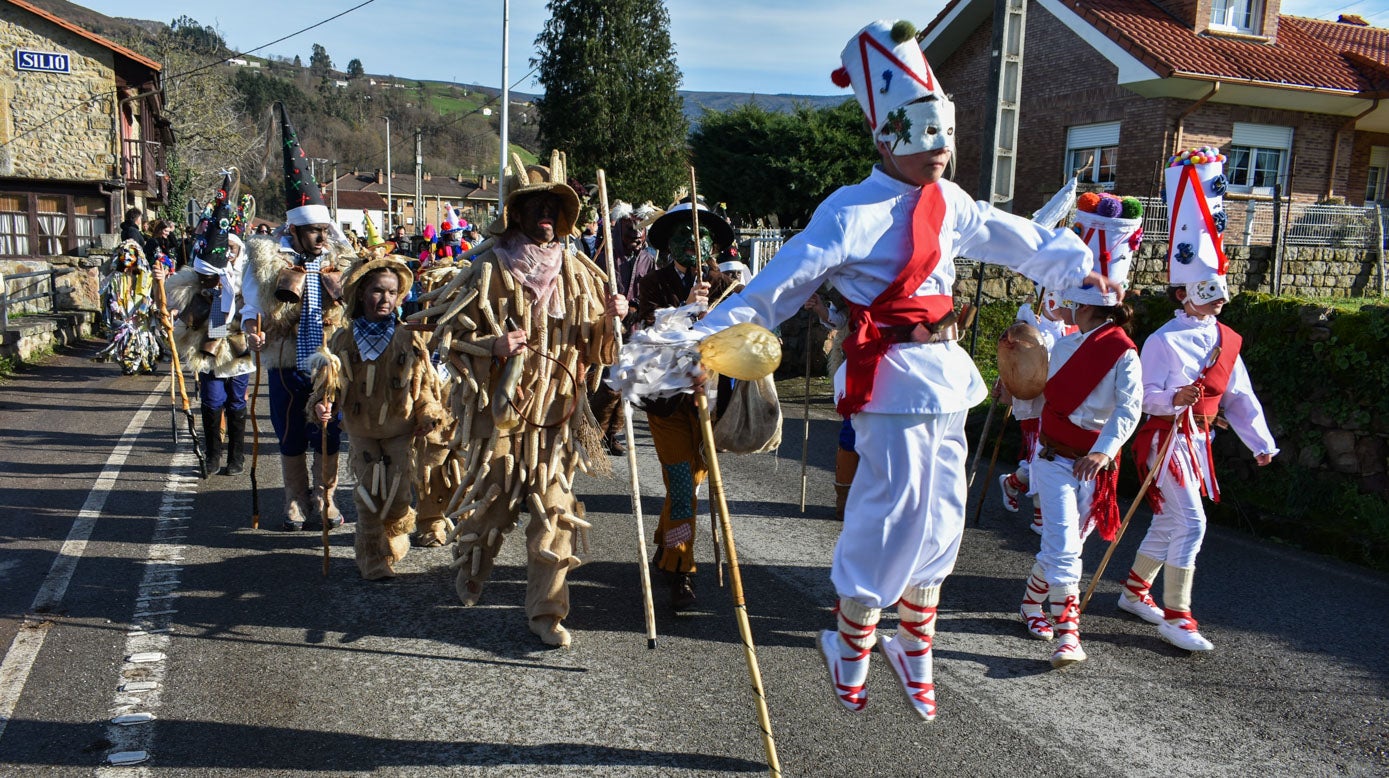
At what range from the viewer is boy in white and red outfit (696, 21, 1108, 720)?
3141 mm

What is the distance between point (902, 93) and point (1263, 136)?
22347 mm

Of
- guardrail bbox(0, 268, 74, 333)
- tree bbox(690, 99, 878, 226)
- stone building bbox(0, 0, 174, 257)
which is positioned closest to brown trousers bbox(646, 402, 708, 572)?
guardrail bbox(0, 268, 74, 333)

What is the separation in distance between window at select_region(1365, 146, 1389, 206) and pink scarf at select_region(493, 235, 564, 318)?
26.3 meters

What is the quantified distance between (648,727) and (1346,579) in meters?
4.50

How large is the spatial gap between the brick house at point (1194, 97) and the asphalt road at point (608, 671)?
16.7 meters

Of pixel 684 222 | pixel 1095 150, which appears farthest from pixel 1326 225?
pixel 684 222

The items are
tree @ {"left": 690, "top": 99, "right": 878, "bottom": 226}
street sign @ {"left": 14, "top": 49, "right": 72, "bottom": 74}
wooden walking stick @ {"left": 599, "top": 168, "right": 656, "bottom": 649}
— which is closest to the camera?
wooden walking stick @ {"left": 599, "top": 168, "right": 656, "bottom": 649}

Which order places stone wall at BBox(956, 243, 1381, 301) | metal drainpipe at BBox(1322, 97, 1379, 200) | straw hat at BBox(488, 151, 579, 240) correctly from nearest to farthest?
straw hat at BBox(488, 151, 579, 240)
stone wall at BBox(956, 243, 1381, 301)
metal drainpipe at BBox(1322, 97, 1379, 200)

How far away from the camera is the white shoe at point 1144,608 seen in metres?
4.90

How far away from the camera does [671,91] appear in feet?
112

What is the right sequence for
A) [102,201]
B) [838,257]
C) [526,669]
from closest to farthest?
[838,257], [526,669], [102,201]

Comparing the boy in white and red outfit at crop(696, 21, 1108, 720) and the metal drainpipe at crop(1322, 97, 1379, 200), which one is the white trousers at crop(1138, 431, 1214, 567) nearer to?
the boy in white and red outfit at crop(696, 21, 1108, 720)

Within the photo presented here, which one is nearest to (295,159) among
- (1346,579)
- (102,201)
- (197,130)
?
(1346,579)

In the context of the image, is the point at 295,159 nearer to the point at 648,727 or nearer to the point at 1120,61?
the point at 648,727
